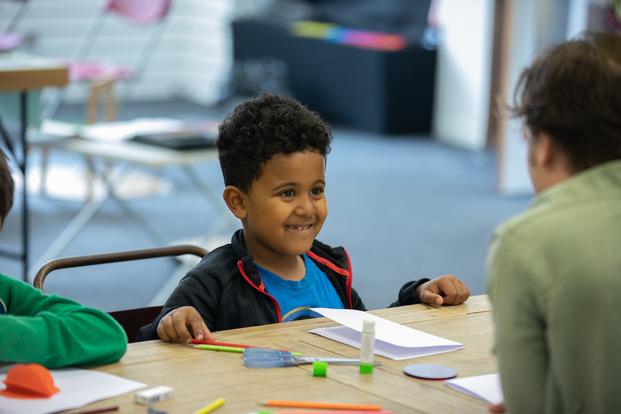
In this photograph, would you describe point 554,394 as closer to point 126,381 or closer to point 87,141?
point 126,381

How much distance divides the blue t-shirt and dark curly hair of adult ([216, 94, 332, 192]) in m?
0.19

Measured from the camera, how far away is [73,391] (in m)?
1.45

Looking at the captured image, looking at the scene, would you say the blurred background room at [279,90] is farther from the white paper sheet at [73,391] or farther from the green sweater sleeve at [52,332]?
the white paper sheet at [73,391]

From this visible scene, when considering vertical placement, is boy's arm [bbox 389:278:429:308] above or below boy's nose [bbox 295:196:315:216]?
below

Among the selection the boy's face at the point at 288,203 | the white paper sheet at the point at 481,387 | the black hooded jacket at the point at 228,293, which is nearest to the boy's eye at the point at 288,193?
the boy's face at the point at 288,203

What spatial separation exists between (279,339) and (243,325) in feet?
0.79

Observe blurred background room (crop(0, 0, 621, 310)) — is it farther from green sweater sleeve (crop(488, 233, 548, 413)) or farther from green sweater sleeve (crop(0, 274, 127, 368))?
green sweater sleeve (crop(488, 233, 548, 413))

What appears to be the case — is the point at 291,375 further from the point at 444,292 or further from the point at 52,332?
the point at 444,292

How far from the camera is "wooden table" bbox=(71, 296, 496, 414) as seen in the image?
55.5 inches

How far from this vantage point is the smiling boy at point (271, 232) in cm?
196

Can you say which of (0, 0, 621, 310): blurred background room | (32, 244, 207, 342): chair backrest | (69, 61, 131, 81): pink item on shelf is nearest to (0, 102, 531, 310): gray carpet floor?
(0, 0, 621, 310): blurred background room

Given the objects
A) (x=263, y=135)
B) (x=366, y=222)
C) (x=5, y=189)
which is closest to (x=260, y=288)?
(x=263, y=135)

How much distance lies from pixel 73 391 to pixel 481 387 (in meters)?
0.55

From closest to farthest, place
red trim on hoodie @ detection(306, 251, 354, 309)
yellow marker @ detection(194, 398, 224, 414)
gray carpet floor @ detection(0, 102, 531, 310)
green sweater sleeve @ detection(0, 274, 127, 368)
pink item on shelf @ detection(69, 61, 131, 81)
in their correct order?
yellow marker @ detection(194, 398, 224, 414) → green sweater sleeve @ detection(0, 274, 127, 368) → red trim on hoodie @ detection(306, 251, 354, 309) → gray carpet floor @ detection(0, 102, 531, 310) → pink item on shelf @ detection(69, 61, 131, 81)
